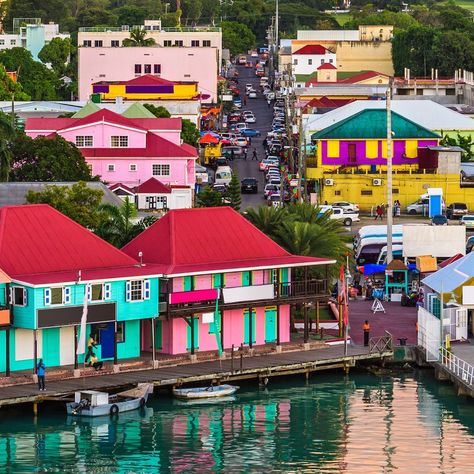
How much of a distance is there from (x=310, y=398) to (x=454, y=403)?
4.66m

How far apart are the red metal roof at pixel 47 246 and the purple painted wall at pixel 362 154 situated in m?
51.7

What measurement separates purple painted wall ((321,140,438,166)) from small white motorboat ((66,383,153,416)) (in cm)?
5770

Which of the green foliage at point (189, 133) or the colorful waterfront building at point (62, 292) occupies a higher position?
the green foliage at point (189, 133)

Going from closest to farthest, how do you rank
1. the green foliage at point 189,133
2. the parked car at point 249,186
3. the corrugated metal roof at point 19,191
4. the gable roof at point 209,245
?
the gable roof at point 209,245
the corrugated metal roof at point 19,191
the parked car at point 249,186
the green foliage at point 189,133

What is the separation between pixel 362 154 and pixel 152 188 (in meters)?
18.4

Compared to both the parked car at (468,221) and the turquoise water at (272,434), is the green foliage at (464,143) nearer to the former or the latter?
the parked car at (468,221)

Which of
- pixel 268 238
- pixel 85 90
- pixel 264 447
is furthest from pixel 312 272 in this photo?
pixel 85 90

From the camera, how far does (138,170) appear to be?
4572 inches

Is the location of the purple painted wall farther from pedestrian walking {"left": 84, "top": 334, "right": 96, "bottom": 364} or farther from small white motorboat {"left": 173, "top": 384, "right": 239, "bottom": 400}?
small white motorboat {"left": 173, "top": 384, "right": 239, "bottom": 400}

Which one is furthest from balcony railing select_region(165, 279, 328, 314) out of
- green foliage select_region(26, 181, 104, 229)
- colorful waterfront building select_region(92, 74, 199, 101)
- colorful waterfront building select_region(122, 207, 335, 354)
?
colorful waterfront building select_region(92, 74, 199, 101)

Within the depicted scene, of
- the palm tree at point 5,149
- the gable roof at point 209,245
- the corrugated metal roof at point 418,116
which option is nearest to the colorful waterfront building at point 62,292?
the gable roof at point 209,245

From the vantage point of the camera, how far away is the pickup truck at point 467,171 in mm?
122606

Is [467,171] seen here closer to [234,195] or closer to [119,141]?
[119,141]

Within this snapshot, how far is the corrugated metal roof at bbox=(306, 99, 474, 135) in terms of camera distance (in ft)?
442
